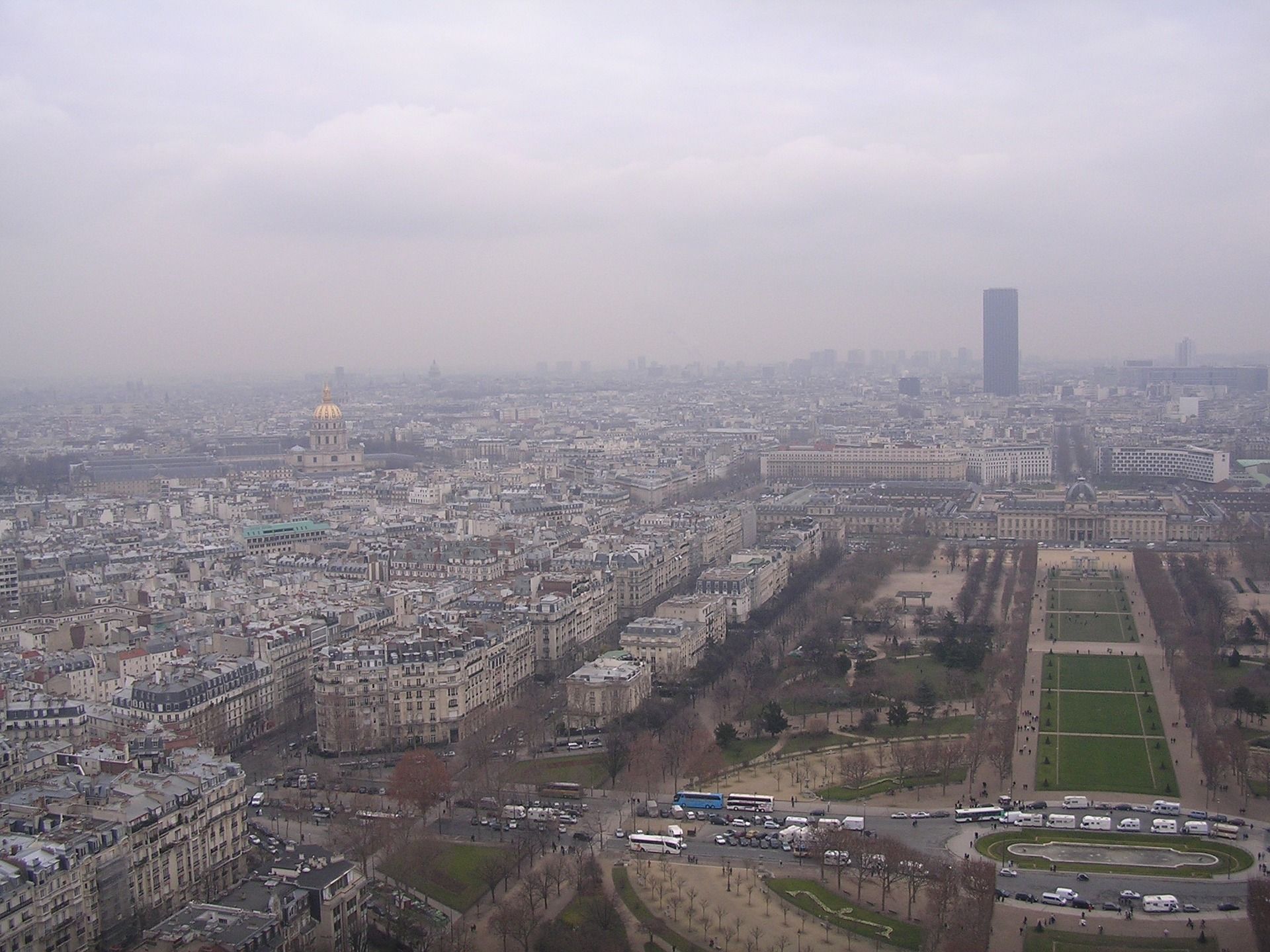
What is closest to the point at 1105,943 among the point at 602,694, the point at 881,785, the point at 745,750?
the point at 881,785

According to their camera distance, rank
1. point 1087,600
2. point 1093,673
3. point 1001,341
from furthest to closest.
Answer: point 1001,341, point 1087,600, point 1093,673

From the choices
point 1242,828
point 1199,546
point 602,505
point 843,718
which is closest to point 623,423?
point 602,505

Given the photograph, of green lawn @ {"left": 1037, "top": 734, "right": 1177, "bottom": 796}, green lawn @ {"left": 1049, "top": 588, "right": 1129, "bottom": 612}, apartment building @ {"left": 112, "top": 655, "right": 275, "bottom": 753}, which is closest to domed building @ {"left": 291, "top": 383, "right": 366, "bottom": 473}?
green lawn @ {"left": 1049, "top": 588, "right": 1129, "bottom": 612}

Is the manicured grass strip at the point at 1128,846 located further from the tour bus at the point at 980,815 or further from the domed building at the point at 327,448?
the domed building at the point at 327,448

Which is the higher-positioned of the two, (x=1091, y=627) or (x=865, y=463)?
(x=865, y=463)

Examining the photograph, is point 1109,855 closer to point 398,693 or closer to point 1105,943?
point 1105,943

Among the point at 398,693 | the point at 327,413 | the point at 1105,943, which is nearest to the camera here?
the point at 1105,943
